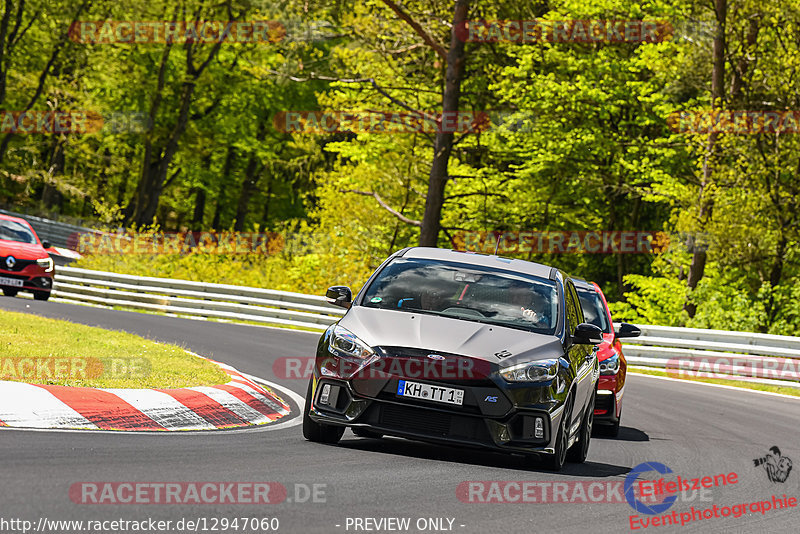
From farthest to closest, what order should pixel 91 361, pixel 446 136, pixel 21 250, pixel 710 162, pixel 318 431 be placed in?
pixel 710 162, pixel 446 136, pixel 21 250, pixel 91 361, pixel 318 431

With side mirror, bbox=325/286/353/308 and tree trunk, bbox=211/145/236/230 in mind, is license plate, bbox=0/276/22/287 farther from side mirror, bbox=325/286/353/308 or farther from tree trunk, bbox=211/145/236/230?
tree trunk, bbox=211/145/236/230

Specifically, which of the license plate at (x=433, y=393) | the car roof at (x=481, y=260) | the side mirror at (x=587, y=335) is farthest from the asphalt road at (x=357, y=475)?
the car roof at (x=481, y=260)

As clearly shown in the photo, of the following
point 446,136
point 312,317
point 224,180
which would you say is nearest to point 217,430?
point 312,317

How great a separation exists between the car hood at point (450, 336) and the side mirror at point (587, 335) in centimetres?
39

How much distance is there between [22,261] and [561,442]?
58.0 feet

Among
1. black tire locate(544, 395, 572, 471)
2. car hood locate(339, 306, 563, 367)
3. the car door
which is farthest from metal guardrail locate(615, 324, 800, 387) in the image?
car hood locate(339, 306, 563, 367)

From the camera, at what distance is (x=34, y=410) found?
8125mm

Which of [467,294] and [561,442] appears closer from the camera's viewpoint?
[561,442]

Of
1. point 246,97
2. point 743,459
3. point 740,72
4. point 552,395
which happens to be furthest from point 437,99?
point 552,395

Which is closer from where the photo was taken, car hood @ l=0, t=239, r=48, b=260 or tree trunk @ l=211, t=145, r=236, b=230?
car hood @ l=0, t=239, r=48, b=260

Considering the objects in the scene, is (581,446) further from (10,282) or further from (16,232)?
(16,232)

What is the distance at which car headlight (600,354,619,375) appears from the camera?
12.3m

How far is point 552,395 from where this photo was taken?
26.9 ft

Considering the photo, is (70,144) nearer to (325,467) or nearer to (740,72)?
(740,72)
